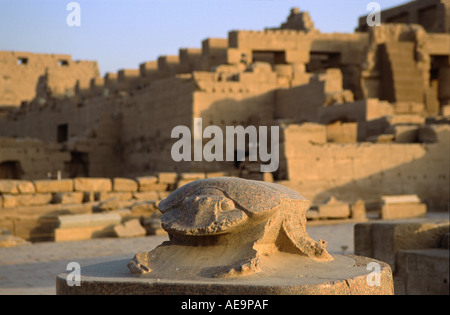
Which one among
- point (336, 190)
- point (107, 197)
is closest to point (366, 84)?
point (336, 190)

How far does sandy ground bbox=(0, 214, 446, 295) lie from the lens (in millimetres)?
6594

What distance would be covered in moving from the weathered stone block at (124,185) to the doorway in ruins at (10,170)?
9.28m

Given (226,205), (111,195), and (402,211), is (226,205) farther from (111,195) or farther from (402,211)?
(402,211)

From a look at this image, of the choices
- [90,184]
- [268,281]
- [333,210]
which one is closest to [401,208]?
[333,210]

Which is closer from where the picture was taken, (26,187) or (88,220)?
(88,220)

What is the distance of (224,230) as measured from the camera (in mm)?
3834

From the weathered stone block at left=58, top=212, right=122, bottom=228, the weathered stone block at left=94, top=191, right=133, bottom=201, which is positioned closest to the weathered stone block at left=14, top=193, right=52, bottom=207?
the weathered stone block at left=94, top=191, right=133, bottom=201

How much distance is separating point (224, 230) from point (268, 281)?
Answer: 0.50 meters

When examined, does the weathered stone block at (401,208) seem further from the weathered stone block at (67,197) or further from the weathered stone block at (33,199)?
the weathered stone block at (33,199)

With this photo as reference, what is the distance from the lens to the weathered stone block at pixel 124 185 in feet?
45.7

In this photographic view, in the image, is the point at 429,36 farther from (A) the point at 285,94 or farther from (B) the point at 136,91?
(B) the point at 136,91

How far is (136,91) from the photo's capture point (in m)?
23.7

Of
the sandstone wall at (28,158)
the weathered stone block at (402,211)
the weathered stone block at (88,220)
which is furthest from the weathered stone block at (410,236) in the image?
the sandstone wall at (28,158)
